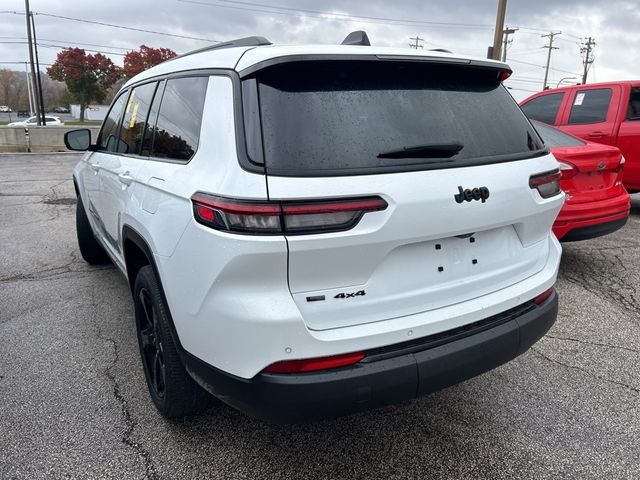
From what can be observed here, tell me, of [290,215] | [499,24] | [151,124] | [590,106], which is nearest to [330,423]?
[290,215]

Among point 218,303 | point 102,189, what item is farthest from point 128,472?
point 102,189

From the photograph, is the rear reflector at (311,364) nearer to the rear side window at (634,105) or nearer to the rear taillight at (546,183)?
the rear taillight at (546,183)

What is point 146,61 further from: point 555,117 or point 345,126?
point 345,126

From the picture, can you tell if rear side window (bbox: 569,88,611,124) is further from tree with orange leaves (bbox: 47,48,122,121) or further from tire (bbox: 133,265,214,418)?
tree with orange leaves (bbox: 47,48,122,121)

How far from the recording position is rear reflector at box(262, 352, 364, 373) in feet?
5.82

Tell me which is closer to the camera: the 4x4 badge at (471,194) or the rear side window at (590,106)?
the 4x4 badge at (471,194)

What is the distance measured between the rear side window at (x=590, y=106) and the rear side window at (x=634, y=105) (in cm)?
28

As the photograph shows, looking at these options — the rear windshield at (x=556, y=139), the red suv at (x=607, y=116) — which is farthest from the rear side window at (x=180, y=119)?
the red suv at (x=607, y=116)

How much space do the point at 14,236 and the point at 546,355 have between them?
6.40m

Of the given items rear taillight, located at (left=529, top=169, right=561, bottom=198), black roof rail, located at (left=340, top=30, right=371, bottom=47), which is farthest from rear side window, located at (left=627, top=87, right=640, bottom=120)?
black roof rail, located at (left=340, top=30, right=371, bottom=47)

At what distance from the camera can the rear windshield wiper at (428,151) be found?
1913mm

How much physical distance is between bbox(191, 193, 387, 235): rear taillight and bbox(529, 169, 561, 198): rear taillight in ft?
2.93

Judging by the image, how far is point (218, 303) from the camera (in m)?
1.79

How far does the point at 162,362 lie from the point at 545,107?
7139mm
